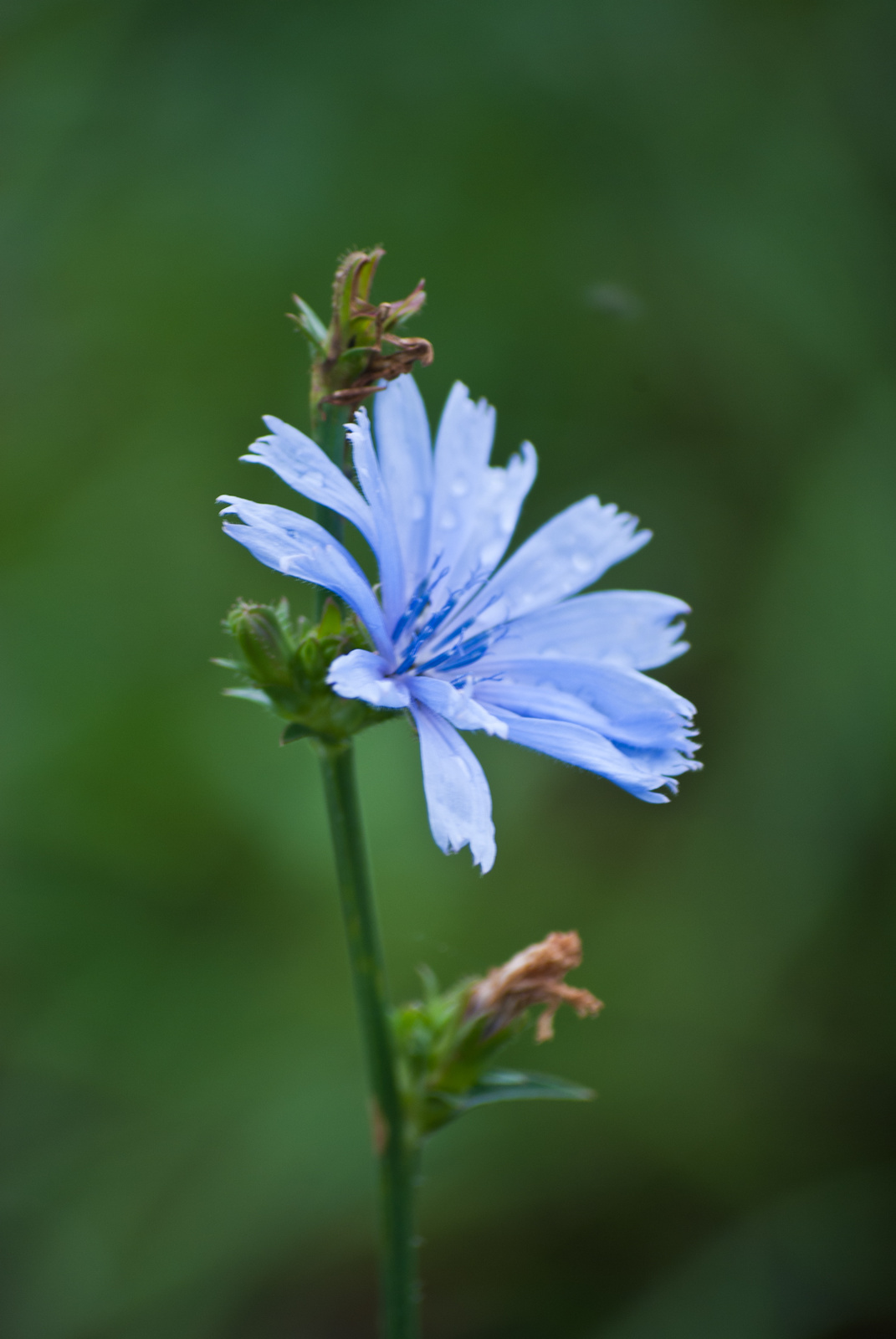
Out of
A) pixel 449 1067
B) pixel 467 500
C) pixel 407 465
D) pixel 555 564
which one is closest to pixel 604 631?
pixel 555 564

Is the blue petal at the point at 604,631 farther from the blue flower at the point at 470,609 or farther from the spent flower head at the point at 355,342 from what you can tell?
the spent flower head at the point at 355,342

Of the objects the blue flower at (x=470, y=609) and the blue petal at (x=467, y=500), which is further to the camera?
the blue petal at (x=467, y=500)

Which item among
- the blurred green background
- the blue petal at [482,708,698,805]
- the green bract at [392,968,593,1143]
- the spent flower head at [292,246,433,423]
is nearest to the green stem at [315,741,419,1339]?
the green bract at [392,968,593,1143]

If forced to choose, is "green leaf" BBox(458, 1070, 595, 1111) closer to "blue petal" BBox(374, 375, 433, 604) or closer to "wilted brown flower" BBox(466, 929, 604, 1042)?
"wilted brown flower" BBox(466, 929, 604, 1042)

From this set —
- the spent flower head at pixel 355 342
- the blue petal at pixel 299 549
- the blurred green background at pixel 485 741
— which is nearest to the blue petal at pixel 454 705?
the blue petal at pixel 299 549

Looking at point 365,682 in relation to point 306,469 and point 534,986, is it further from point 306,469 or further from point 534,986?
point 534,986

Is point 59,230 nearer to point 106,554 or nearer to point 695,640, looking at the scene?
point 106,554

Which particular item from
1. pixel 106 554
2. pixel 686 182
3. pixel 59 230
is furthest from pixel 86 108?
pixel 686 182
